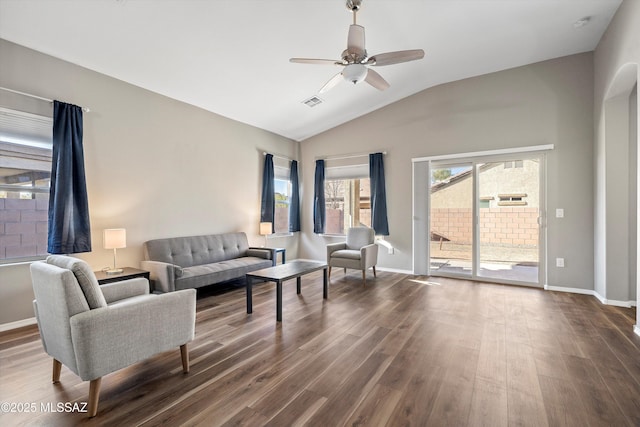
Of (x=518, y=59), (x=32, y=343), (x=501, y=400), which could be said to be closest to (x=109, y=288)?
(x=32, y=343)

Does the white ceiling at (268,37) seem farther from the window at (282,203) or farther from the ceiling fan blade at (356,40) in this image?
the window at (282,203)

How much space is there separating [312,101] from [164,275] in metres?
3.59

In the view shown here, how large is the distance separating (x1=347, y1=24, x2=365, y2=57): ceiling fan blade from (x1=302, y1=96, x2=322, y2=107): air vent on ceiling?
7.79ft

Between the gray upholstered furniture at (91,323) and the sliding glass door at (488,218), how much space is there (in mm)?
4630

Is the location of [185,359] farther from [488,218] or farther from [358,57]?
[488,218]

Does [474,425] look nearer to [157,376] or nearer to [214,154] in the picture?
[157,376]

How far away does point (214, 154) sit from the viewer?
509 cm

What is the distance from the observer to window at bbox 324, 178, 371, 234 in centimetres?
629

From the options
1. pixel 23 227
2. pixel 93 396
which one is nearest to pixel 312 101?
pixel 23 227

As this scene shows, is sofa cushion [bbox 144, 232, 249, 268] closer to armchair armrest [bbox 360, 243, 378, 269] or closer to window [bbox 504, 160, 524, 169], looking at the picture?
armchair armrest [bbox 360, 243, 378, 269]

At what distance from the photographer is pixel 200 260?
178 inches

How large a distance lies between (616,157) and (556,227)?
122 centimetres

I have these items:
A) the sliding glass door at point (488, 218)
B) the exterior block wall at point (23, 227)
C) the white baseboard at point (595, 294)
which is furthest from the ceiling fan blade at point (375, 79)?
the white baseboard at point (595, 294)

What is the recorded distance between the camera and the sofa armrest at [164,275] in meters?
3.59
